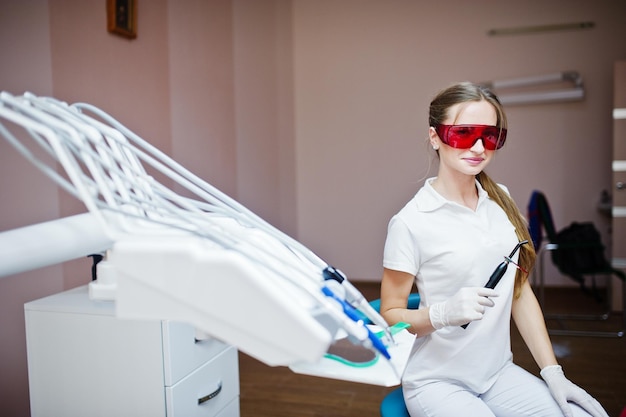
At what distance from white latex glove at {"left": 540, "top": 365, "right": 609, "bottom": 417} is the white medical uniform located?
0.9 inches

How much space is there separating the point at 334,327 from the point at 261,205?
3368 millimetres

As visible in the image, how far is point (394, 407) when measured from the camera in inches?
48.6

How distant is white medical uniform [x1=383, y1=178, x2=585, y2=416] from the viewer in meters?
1.21

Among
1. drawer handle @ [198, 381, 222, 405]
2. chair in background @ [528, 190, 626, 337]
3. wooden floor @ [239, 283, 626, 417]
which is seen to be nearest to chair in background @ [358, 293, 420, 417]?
drawer handle @ [198, 381, 222, 405]

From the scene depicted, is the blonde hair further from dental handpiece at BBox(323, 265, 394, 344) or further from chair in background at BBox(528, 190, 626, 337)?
chair in background at BBox(528, 190, 626, 337)

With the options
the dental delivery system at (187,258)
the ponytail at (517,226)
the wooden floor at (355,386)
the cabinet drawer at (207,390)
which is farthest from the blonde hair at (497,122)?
the wooden floor at (355,386)

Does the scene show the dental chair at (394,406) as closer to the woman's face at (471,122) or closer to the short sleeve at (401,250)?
the short sleeve at (401,250)

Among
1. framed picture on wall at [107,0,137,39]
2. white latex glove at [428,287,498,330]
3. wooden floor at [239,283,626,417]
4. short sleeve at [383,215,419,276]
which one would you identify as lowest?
wooden floor at [239,283,626,417]

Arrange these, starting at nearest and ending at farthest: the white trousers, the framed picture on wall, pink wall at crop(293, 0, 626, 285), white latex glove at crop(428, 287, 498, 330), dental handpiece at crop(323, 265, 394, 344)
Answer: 1. dental handpiece at crop(323, 265, 394, 344)
2. white latex glove at crop(428, 287, 498, 330)
3. the white trousers
4. the framed picture on wall
5. pink wall at crop(293, 0, 626, 285)

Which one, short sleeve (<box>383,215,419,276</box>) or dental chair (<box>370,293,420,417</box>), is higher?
short sleeve (<box>383,215,419,276</box>)

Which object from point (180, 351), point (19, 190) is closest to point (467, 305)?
point (180, 351)

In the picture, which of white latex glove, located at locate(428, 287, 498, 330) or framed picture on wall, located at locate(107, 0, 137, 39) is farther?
framed picture on wall, located at locate(107, 0, 137, 39)

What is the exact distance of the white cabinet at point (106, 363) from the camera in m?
1.22

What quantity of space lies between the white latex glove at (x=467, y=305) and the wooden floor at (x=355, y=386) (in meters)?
1.32
